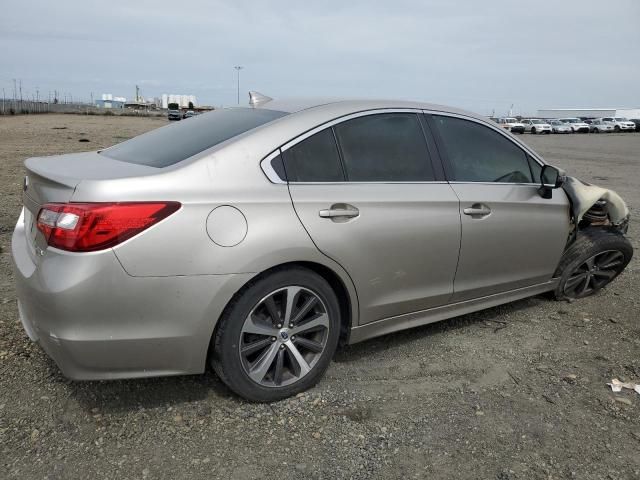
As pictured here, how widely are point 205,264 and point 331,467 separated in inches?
42.8

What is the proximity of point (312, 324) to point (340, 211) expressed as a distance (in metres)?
0.63

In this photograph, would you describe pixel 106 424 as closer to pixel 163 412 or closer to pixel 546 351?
pixel 163 412

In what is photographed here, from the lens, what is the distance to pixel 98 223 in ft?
7.60

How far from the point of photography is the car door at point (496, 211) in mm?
3477

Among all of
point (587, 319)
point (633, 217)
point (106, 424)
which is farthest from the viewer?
point (633, 217)

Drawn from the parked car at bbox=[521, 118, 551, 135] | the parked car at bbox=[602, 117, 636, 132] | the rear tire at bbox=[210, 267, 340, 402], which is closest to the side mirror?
the rear tire at bbox=[210, 267, 340, 402]

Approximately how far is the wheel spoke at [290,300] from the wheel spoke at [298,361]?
6.3 inches

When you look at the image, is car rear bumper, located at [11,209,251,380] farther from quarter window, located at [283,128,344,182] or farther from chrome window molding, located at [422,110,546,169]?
chrome window molding, located at [422,110,546,169]

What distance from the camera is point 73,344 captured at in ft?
7.76

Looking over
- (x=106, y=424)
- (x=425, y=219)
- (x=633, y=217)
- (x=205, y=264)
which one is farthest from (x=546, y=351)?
(x=633, y=217)

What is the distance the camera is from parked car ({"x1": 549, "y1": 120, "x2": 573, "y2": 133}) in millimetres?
50312

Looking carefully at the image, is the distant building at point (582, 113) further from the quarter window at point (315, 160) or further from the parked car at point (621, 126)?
the quarter window at point (315, 160)

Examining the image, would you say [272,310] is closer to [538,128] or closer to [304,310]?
[304,310]

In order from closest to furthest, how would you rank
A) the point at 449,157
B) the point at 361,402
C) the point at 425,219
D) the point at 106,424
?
the point at 106,424 → the point at 361,402 → the point at 425,219 → the point at 449,157
